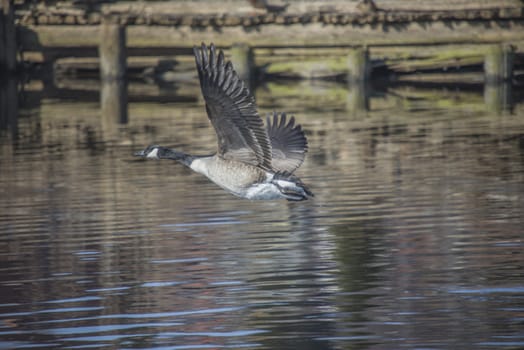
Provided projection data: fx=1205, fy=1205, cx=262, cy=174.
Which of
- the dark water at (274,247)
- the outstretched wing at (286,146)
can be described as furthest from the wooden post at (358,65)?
the outstretched wing at (286,146)

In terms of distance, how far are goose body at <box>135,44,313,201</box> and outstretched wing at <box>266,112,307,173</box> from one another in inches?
0.5

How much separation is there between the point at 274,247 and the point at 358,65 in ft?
55.3

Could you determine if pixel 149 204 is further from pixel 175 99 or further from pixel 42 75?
pixel 42 75

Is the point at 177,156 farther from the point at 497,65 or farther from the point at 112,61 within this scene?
the point at 112,61

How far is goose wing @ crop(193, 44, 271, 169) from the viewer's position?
9.58 m

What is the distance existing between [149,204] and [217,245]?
279 cm

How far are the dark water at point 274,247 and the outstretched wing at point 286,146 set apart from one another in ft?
2.43

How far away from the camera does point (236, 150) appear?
34.1 feet

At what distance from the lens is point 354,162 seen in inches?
658

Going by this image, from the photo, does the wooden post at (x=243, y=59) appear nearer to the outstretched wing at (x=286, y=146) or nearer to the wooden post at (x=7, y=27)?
the wooden post at (x=7, y=27)

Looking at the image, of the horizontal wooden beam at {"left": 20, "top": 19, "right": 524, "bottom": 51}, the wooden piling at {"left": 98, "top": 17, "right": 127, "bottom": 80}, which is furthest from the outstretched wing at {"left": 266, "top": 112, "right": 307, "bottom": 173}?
the horizontal wooden beam at {"left": 20, "top": 19, "right": 524, "bottom": 51}

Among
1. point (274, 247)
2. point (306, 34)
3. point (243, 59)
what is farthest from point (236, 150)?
point (306, 34)

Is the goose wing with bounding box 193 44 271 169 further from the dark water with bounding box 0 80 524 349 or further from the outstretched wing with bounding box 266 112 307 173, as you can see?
the dark water with bounding box 0 80 524 349

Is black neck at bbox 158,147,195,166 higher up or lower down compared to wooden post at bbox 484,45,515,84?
lower down
